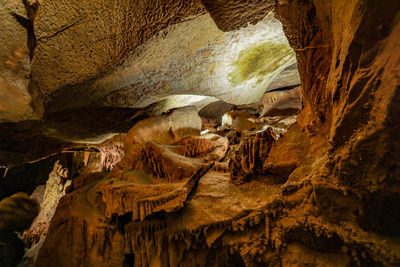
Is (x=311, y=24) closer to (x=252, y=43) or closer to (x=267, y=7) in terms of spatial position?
(x=267, y=7)

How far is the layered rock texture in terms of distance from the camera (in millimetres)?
1279

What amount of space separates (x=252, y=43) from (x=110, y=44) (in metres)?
2.47

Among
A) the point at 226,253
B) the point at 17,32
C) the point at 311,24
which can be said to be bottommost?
the point at 226,253

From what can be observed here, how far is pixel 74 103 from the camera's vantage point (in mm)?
3779

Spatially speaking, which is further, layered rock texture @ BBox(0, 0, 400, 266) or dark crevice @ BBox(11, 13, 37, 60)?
dark crevice @ BBox(11, 13, 37, 60)

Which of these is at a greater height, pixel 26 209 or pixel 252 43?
pixel 252 43

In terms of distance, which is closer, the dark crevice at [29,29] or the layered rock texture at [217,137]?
the layered rock texture at [217,137]

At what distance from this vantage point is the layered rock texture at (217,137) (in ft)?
4.20

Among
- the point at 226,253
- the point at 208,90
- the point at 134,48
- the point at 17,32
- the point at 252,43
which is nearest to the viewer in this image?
the point at 17,32

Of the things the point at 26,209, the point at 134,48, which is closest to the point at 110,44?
the point at 134,48

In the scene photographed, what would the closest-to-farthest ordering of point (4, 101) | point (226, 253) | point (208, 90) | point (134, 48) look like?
point (226, 253) → point (4, 101) → point (134, 48) → point (208, 90)

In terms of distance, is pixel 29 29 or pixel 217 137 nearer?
pixel 29 29

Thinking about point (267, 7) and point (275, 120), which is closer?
point (267, 7)

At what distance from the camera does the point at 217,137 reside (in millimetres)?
5086
